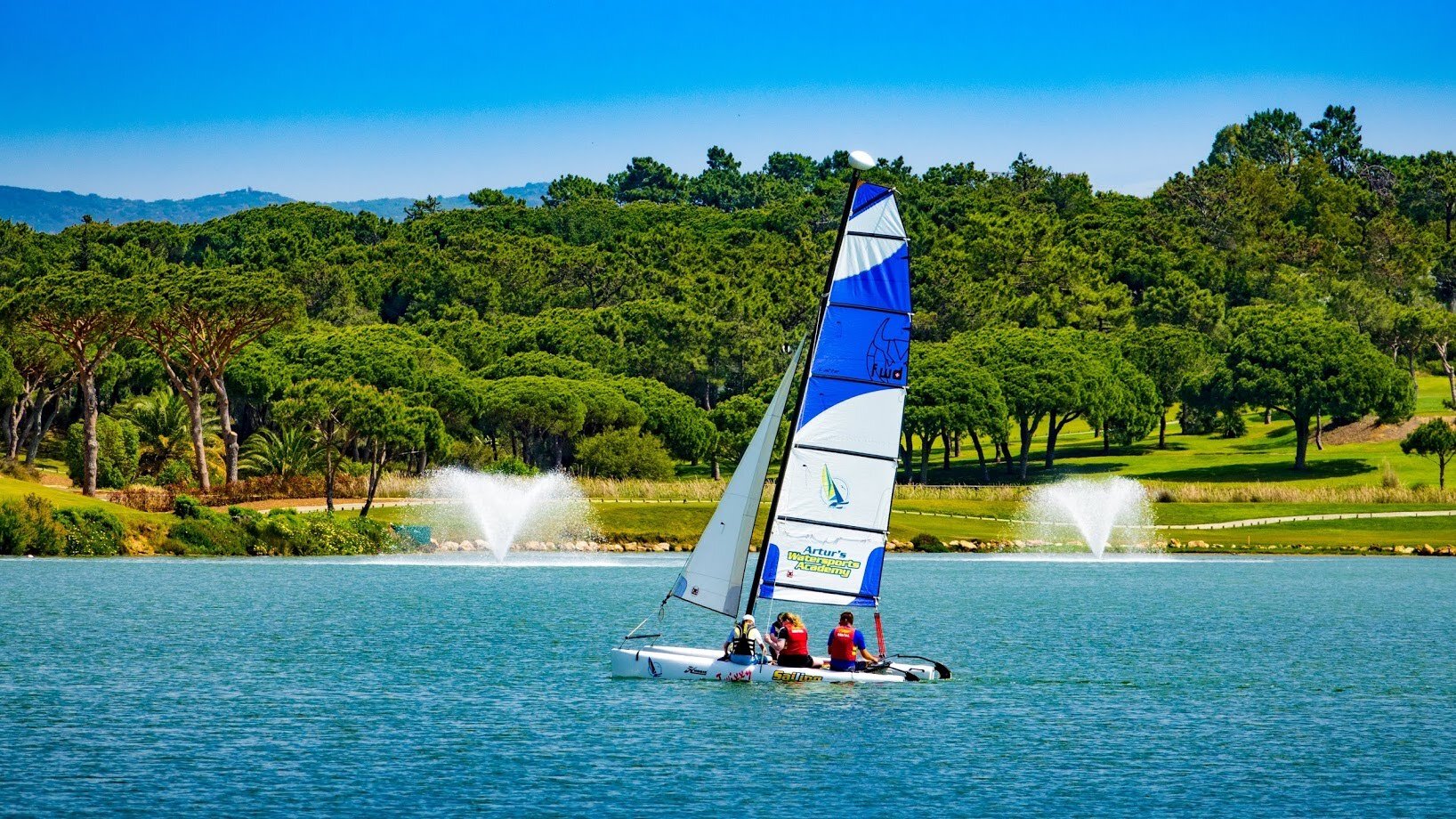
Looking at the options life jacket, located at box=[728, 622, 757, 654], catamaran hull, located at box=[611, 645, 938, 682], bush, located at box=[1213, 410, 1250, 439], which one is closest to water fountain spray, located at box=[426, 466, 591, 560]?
catamaran hull, located at box=[611, 645, 938, 682]

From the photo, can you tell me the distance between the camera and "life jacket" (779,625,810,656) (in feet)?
116

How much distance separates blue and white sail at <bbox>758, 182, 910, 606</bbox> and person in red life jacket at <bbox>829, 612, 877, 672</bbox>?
0.77 meters

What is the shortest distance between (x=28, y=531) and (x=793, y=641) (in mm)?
48402

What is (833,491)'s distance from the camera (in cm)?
3419

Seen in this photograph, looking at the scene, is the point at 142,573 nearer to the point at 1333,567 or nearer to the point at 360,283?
the point at 1333,567

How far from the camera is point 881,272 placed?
33.2 m

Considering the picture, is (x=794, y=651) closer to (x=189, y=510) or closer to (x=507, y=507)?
(x=189, y=510)

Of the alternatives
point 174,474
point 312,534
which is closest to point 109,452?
point 174,474

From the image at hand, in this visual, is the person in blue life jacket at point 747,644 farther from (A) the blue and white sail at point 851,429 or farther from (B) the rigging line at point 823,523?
(B) the rigging line at point 823,523

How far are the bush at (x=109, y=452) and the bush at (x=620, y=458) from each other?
26.6 m

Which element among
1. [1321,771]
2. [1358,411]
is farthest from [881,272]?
[1358,411]

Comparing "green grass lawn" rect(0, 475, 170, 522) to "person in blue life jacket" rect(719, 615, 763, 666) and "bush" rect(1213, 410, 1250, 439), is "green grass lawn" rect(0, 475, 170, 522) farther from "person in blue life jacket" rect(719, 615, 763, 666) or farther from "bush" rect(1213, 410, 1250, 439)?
"bush" rect(1213, 410, 1250, 439)

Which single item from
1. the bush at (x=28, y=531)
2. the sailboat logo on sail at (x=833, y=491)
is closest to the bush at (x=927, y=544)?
the bush at (x=28, y=531)

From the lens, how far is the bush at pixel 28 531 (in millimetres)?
72688
